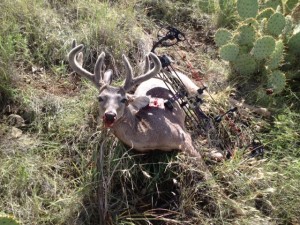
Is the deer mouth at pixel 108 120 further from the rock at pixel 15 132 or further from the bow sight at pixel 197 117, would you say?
the rock at pixel 15 132

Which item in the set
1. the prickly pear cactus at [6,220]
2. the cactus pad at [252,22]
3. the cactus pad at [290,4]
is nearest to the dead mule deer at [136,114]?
the prickly pear cactus at [6,220]

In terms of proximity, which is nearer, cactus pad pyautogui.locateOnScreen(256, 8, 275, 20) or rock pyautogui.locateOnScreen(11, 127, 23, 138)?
rock pyautogui.locateOnScreen(11, 127, 23, 138)

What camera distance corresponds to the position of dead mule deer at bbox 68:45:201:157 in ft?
11.4

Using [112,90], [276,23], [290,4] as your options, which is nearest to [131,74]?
[112,90]

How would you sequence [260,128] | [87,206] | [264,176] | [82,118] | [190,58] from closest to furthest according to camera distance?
1. [87,206]
2. [264,176]
3. [82,118]
4. [260,128]
5. [190,58]

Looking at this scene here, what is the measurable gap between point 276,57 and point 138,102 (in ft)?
5.76

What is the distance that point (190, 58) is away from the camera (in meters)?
5.32

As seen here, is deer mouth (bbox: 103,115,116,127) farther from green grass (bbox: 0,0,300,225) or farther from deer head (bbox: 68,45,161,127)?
green grass (bbox: 0,0,300,225)

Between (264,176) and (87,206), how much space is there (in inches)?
56.0

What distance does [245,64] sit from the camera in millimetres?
4844

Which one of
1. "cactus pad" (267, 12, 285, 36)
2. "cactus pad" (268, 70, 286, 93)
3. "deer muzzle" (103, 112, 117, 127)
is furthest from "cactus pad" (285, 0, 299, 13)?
"deer muzzle" (103, 112, 117, 127)

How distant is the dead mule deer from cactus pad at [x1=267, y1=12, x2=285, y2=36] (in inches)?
61.7

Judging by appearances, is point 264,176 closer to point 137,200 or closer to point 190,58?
point 137,200

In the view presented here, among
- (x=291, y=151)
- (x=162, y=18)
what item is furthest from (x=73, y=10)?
(x=291, y=151)
